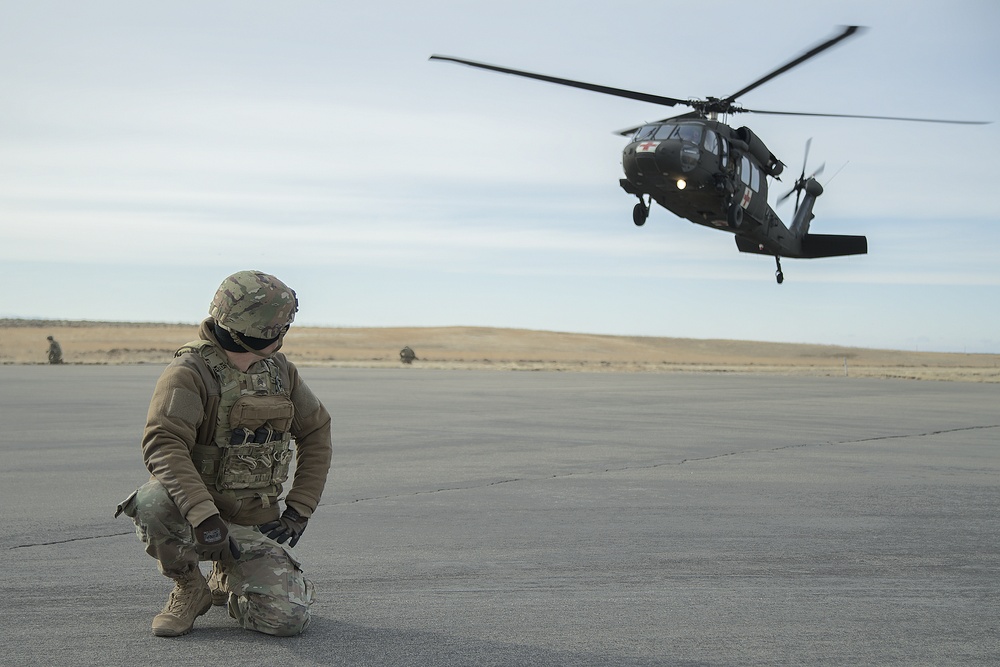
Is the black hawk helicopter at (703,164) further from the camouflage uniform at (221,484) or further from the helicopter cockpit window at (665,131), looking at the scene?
the camouflage uniform at (221,484)

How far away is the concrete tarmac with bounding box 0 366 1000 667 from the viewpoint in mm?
4492

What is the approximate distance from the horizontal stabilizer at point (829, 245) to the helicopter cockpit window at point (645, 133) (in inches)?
329

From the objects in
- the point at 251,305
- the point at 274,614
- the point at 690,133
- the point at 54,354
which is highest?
the point at 690,133

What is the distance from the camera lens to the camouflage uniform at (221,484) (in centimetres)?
450

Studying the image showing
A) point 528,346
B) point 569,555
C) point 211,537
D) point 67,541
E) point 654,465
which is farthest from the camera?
point 528,346

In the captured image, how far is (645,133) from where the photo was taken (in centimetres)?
2047

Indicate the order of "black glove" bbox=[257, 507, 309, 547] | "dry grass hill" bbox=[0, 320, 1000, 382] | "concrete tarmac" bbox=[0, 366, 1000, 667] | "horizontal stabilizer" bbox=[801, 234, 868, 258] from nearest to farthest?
1. "concrete tarmac" bbox=[0, 366, 1000, 667]
2. "black glove" bbox=[257, 507, 309, 547]
3. "horizontal stabilizer" bbox=[801, 234, 868, 258]
4. "dry grass hill" bbox=[0, 320, 1000, 382]

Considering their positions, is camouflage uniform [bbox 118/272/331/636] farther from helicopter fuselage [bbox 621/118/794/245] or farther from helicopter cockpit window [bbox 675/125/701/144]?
helicopter cockpit window [bbox 675/125/701/144]

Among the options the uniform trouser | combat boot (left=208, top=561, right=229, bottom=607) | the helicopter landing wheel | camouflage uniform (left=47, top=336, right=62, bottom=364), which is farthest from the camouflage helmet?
camouflage uniform (left=47, top=336, right=62, bottom=364)

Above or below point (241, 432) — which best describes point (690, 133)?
above

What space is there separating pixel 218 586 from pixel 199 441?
768 millimetres

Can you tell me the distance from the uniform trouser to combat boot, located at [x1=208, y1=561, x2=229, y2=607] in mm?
108

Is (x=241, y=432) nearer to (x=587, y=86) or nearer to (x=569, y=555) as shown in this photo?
(x=569, y=555)

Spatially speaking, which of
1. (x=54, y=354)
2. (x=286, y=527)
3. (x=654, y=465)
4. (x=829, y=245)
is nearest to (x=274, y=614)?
(x=286, y=527)
